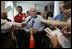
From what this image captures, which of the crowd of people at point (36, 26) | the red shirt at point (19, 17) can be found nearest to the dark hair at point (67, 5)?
the crowd of people at point (36, 26)

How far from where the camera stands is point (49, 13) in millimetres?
1213

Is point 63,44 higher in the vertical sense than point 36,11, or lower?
lower

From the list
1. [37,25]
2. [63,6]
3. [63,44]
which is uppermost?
[63,6]

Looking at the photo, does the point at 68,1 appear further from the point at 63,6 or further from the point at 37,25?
the point at 37,25

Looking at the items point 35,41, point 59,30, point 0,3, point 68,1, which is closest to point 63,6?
point 68,1

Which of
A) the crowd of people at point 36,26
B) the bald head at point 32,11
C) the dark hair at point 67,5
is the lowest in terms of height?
the crowd of people at point 36,26

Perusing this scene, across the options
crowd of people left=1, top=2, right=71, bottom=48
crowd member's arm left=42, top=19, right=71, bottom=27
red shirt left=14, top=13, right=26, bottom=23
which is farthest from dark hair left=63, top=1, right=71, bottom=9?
red shirt left=14, top=13, right=26, bottom=23

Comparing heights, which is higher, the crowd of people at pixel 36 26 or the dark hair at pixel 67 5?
the dark hair at pixel 67 5

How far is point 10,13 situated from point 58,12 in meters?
0.30

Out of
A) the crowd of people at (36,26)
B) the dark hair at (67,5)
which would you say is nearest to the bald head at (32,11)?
the crowd of people at (36,26)

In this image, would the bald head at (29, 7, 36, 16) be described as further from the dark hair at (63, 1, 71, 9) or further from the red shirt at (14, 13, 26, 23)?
the dark hair at (63, 1, 71, 9)

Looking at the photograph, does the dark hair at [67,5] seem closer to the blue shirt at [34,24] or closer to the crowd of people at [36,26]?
the crowd of people at [36,26]

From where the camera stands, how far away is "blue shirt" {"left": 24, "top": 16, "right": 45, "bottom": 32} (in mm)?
1207

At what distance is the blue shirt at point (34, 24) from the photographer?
121 centimetres
